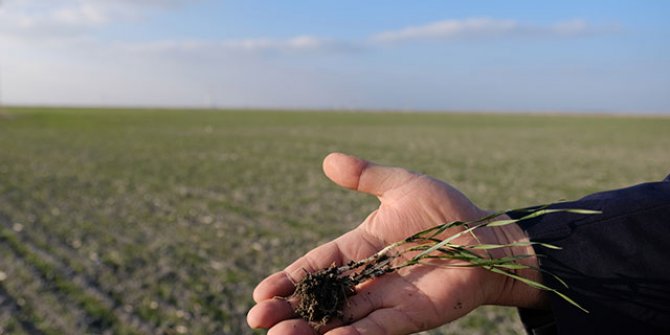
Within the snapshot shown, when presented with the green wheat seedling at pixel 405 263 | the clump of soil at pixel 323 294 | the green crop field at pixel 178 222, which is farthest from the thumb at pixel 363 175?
the green crop field at pixel 178 222

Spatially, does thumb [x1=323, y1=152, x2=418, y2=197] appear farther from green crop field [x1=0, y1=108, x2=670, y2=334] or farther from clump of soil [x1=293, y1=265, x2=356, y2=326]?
green crop field [x1=0, y1=108, x2=670, y2=334]

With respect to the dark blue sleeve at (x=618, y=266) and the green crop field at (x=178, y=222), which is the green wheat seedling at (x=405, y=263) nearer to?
the dark blue sleeve at (x=618, y=266)

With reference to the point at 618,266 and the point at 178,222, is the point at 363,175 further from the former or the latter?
the point at 178,222

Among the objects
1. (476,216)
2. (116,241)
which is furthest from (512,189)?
(476,216)

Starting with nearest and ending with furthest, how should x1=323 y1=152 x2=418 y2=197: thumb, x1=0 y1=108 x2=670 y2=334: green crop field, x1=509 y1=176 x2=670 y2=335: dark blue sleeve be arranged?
1. x1=509 y1=176 x2=670 y2=335: dark blue sleeve
2. x1=323 y1=152 x2=418 y2=197: thumb
3. x1=0 y1=108 x2=670 y2=334: green crop field

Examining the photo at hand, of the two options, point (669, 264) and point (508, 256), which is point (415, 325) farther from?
point (669, 264)

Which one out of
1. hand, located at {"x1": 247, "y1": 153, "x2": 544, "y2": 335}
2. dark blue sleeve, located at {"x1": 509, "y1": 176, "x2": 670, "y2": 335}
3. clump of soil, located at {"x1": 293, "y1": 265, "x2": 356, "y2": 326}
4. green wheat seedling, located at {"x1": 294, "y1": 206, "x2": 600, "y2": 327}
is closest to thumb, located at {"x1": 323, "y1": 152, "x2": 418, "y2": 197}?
hand, located at {"x1": 247, "y1": 153, "x2": 544, "y2": 335}

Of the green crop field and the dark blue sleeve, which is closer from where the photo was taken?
the dark blue sleeve
